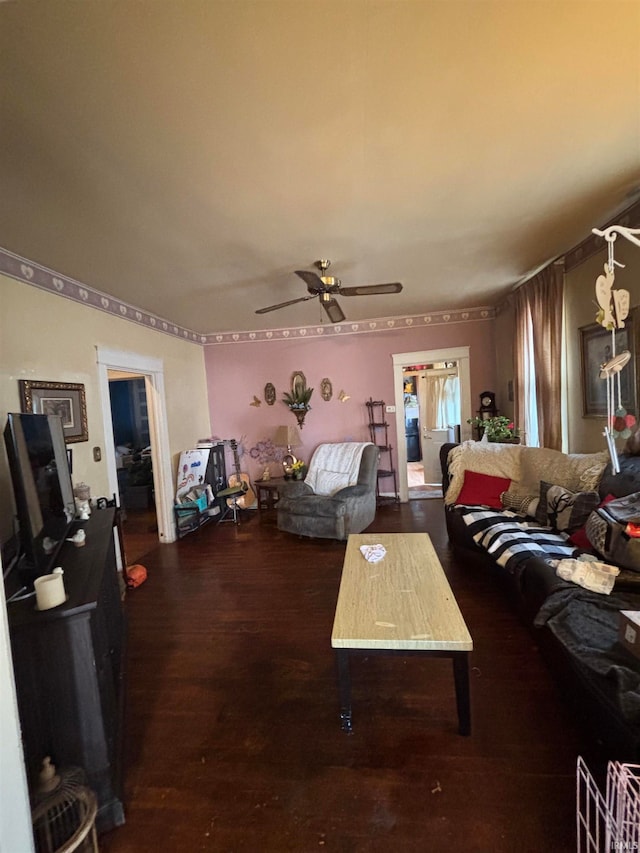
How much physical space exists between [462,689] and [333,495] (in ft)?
8.12

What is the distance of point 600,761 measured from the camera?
4.29ft

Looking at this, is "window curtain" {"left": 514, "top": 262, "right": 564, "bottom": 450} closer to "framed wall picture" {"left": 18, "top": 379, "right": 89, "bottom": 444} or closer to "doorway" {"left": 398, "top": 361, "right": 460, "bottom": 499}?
"doorway" {"left": 398, "top": 361, "right": 460, "bottom": 499}

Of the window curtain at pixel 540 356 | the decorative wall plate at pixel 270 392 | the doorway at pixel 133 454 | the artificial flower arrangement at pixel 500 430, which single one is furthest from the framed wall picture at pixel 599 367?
the doorway at pixel 133 454

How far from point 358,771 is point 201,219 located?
8.79 ft

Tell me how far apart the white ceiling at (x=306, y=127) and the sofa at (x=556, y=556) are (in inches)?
67.7

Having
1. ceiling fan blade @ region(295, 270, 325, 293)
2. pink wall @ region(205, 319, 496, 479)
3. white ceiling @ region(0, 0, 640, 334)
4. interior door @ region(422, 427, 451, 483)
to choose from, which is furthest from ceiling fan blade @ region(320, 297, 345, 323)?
interior door @ region(422, 427, 451, 483)

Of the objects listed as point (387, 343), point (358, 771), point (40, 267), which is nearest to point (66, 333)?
point (40, 267)

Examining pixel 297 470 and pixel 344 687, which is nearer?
pixel 344 687

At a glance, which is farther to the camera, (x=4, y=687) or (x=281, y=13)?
(x=281, y=13)

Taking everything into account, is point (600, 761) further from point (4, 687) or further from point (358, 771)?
point (4, 687)

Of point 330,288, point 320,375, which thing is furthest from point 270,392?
point 330,288

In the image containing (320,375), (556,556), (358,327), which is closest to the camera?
(556,556)

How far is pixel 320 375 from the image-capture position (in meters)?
4.92

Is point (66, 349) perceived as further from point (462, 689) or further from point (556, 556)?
point (556, 556)
